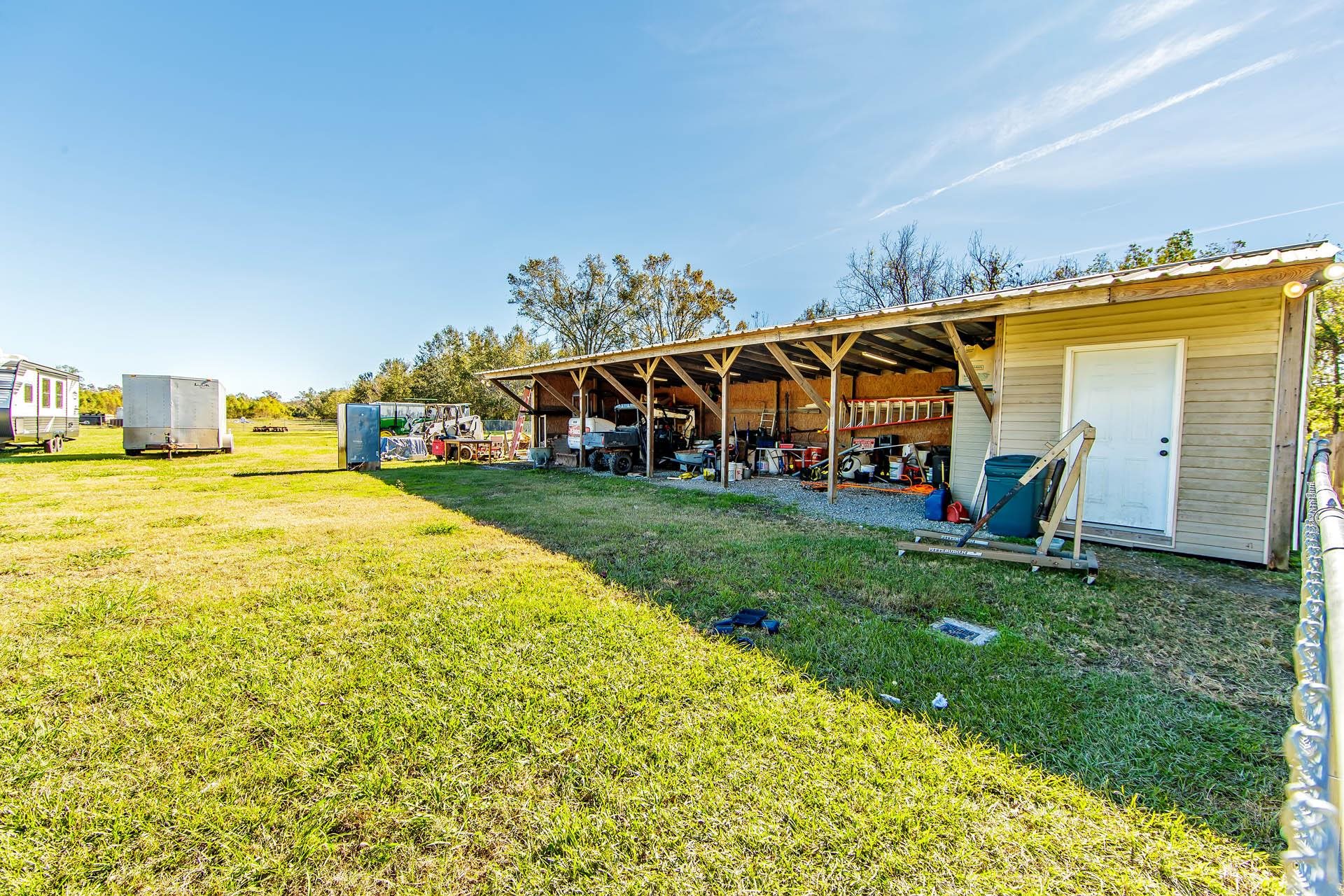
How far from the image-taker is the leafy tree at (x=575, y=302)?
3119 centimetres

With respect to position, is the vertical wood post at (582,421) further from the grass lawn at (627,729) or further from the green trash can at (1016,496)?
the green trash can at (1016,496)

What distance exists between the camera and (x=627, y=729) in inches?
81.5

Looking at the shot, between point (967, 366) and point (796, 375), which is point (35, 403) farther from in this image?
point (967, 366)

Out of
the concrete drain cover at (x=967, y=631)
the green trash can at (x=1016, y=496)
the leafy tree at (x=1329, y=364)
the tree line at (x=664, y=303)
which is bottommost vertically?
the concrete drain cover at (x=967, y=631)

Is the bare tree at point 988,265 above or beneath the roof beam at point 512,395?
above

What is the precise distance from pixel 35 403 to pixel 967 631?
2337 centimetres

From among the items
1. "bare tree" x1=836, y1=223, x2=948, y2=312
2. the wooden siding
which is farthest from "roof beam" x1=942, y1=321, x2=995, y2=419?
"bare tree" x1=836, y1=223, x2=948, y2=312

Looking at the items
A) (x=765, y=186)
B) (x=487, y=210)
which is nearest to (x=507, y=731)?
(x=765, y=186)

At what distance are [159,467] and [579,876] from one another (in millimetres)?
16210

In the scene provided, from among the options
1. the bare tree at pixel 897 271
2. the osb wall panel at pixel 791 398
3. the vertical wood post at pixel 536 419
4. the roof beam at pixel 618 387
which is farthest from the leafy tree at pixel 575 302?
the roof beam at pixel 618 387

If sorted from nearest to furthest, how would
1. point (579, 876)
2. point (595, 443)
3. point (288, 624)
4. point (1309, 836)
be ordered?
point (1309, 836) → point (579, 876) → point (288, 624) → point (595, 443)

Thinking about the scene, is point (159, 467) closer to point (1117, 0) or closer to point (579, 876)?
point (579, 876)

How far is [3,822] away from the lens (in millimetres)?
1606

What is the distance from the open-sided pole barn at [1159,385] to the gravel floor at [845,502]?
931 millimetres
